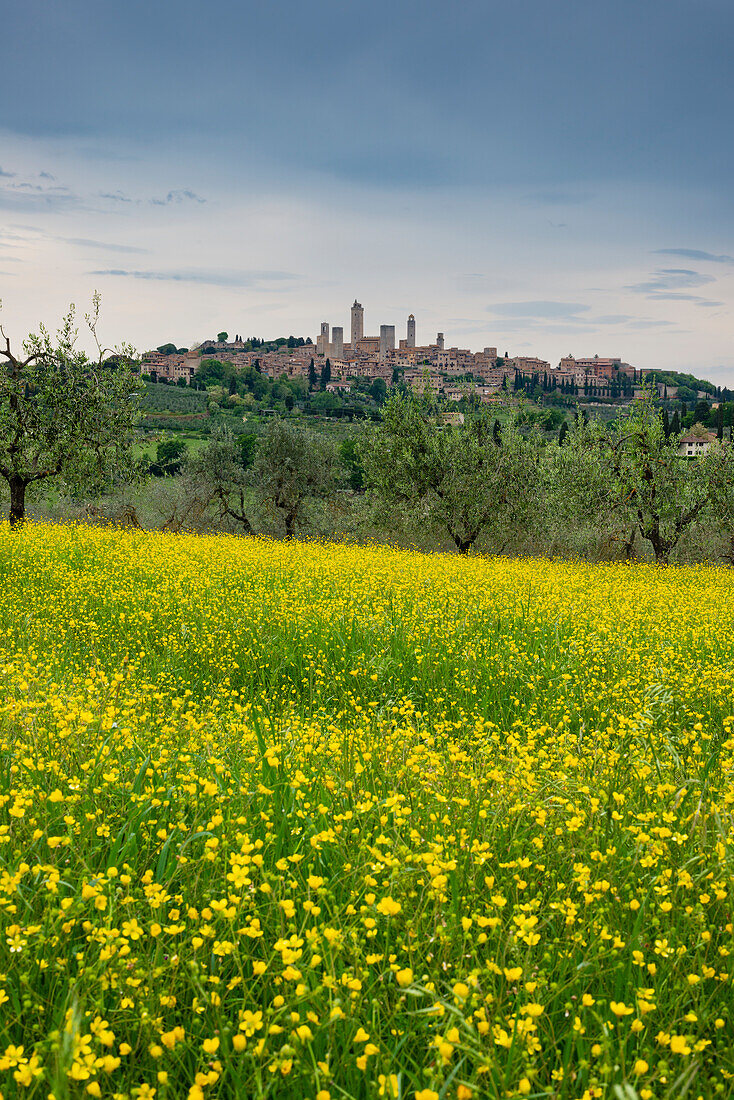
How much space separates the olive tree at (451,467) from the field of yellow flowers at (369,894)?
2045cm

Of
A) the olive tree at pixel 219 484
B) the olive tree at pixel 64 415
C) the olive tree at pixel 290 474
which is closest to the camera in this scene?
the olive tree at pixel 64 415

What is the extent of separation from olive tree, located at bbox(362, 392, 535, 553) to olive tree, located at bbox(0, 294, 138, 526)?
11.5 meters

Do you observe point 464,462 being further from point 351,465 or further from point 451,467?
point 351,465

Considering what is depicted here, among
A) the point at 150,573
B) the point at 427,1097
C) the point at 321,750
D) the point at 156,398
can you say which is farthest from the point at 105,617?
the point at 156,398

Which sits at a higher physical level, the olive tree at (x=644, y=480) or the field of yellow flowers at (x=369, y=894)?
the olive tree at (x=644, y=480)

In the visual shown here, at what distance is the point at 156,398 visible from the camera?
85438 mm

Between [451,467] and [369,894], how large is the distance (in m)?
25.7

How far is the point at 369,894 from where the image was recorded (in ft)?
9.31

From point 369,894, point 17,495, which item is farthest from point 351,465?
point 369,894

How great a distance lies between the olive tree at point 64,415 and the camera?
65.2ft

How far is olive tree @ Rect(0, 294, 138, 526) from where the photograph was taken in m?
19.9

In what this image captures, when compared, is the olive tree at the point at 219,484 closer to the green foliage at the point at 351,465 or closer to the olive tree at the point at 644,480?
the green foliage at the point at 351,465

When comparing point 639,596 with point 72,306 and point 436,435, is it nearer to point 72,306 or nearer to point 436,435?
point 436,435

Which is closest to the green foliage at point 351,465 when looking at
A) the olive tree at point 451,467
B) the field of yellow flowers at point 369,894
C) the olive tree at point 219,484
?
the olive tree at point 219,484
